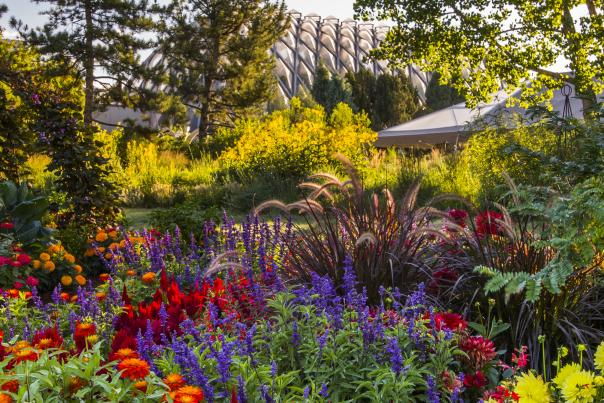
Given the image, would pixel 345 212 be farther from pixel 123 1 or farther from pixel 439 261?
pixel 123 1

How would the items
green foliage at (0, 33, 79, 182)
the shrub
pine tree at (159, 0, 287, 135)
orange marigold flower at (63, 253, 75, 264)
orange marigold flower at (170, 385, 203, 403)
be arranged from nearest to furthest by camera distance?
orange marigold flower at (170, 385, 203, 403)
the shrub
orange marigold flower at (63, 253, 75, 264)
green foliage at (0, 33, 79, 182)
pine tree at (159, 0, 287, 135)

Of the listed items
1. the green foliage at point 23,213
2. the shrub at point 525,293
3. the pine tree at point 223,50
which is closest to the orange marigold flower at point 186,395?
the shrub at point 525,293

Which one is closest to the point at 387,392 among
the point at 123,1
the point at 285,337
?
the point at 285,337

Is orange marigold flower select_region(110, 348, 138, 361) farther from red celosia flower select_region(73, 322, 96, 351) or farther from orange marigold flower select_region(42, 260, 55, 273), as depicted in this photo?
orange marigold flower select_region(42, 260, 55, 273)

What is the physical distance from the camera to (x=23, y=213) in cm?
550

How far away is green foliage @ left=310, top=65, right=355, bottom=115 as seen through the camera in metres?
34.2

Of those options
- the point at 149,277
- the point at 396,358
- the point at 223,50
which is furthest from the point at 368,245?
the point at 223,50

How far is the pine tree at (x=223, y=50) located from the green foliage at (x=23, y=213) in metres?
19.8

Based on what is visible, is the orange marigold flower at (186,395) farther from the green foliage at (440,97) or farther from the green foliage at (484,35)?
the green foliage at (440,97)

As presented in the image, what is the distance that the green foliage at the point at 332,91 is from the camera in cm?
3419

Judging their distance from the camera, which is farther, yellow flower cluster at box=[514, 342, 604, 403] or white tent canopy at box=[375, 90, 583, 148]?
white tent canopy at box=[375, 90, 583, 148]

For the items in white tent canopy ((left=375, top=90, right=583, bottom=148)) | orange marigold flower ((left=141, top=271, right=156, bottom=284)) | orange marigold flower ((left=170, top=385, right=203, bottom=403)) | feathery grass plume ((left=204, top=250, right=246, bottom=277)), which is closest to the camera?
orange marigold flower ((left=170, top=385, right=203, bottom=403))

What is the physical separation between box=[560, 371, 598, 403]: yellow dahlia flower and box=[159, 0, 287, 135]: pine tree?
2431cm

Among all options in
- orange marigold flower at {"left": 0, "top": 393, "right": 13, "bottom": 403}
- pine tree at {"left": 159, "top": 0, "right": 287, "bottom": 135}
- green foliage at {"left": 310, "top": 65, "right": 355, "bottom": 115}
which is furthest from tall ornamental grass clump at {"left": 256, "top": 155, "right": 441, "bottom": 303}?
green foliage at {"left": 310, "top": 65, "right": 355, "bottom": 115}
